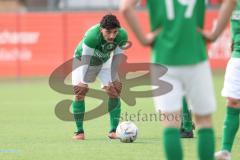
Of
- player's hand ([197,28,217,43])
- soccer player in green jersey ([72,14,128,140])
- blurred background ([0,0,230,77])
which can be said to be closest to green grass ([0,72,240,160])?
soccer player in green jersey ([72,14,128,140])

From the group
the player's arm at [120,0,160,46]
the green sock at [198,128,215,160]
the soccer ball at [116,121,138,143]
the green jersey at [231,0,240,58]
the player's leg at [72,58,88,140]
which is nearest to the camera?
the player's arm at [120,0,160,46]

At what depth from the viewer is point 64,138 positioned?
11.6 m

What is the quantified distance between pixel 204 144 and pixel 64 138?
188 inches

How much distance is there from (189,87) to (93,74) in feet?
16.3

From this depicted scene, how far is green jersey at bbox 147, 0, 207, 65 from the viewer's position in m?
6.80

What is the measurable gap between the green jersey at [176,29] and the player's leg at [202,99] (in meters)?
0.11

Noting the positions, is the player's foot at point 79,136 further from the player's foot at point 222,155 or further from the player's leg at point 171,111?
the player's leg at point 171,111

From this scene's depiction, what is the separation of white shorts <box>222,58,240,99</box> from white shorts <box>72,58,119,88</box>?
10.1ft

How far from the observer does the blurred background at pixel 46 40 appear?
25.7 metres

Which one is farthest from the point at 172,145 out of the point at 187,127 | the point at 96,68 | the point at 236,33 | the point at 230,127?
the point at 96,68

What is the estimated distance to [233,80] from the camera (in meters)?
8.90

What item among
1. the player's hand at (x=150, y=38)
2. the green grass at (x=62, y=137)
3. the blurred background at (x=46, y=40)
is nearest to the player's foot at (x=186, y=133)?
the green grass at (x=62, y=137)

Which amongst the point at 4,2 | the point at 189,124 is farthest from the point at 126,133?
the point at 4,2

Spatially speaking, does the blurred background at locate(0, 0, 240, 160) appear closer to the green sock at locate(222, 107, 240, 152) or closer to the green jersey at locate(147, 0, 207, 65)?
the green sock at locate(222, 107, 240, 152)
